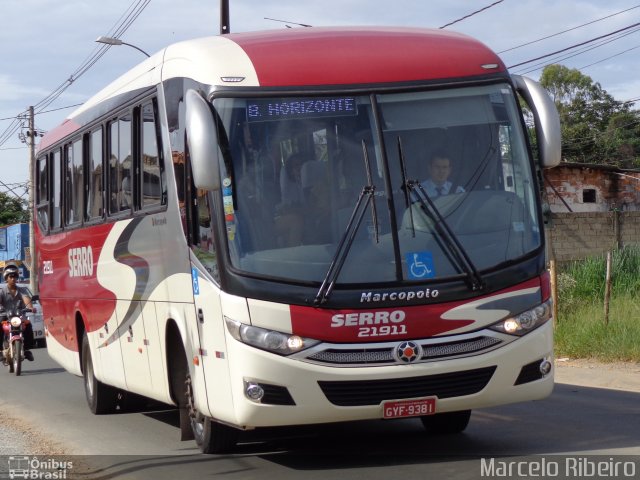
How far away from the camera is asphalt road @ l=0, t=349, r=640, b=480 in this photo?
813 centimetres

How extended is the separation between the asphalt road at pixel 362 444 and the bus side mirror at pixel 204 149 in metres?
2.19

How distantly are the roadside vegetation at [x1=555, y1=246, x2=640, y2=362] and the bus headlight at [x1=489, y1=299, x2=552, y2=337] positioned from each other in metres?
7.63

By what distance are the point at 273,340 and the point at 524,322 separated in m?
1.82

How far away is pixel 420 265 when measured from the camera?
7738 millimetres

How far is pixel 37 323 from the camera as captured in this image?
84.0 ft

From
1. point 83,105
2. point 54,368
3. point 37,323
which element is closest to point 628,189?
point 37,323

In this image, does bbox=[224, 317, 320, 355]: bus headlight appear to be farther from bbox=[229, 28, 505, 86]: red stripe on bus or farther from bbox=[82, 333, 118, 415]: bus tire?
bbox=[82, 333, 118, 415]: bus tire

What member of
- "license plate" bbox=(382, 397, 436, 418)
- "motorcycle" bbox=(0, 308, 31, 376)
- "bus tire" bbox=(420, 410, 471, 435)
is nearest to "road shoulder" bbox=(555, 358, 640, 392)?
"bus tire" bbox=(420, 410, 471, 435)

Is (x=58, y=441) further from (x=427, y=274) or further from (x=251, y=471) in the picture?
(x=427, y=274)

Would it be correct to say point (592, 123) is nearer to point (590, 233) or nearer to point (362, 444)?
point (590, 233)

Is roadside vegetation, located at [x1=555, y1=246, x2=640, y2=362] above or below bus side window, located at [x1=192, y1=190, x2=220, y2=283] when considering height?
below

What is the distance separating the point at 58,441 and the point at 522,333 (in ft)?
16.3

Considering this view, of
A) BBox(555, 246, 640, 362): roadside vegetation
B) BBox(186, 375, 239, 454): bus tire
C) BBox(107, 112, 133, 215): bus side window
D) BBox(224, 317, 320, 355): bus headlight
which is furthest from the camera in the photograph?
BBox(555, 246, 640, 362): roadside vegetation

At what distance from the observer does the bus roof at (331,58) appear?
8.05 m
